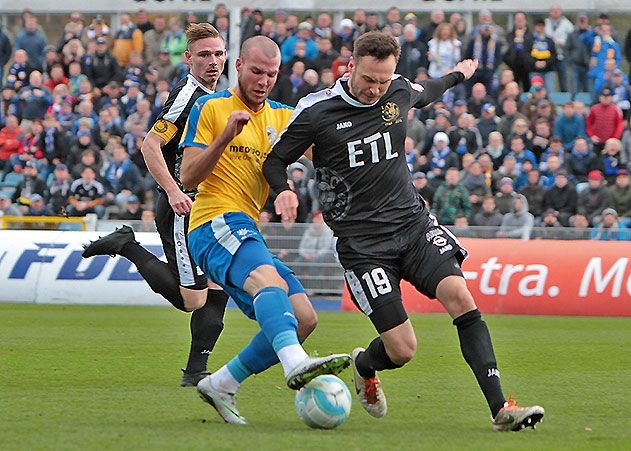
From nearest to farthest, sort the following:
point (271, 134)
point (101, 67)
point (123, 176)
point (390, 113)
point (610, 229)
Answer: point (390, 113) → point (271, 134) → point (610, 229) → point (123, 176) → point (101, 67)

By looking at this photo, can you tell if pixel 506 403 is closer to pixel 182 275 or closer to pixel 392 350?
pixel 392 350

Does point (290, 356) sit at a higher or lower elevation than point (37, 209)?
higher

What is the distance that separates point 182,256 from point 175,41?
56.5 ft

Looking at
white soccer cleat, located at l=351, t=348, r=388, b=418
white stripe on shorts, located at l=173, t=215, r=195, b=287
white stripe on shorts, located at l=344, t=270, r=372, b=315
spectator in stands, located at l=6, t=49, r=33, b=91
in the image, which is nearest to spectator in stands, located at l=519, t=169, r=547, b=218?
spectator in stands, located at l=6, t=49, r=33, b=91

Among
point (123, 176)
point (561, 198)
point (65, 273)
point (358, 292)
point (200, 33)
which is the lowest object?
point (65, 273)

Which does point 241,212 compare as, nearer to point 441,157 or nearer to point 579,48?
point 441,157

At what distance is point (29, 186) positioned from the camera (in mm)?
24422

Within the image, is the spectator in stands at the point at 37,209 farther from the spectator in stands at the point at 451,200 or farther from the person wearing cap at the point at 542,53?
the person wearing cap at the point at 542,53

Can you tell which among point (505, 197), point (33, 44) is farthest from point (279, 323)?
point (33, 44)

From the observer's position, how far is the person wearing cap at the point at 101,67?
26.7 m

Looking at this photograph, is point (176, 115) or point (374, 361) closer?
point (374, 361)

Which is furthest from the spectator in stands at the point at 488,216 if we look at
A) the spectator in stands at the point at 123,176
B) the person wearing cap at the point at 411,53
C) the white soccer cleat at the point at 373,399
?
the white soccer cleat at the point at 373,399

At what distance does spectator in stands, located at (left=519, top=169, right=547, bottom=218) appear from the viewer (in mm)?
21656

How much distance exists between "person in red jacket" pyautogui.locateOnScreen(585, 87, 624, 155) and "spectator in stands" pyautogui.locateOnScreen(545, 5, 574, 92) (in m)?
1.53
